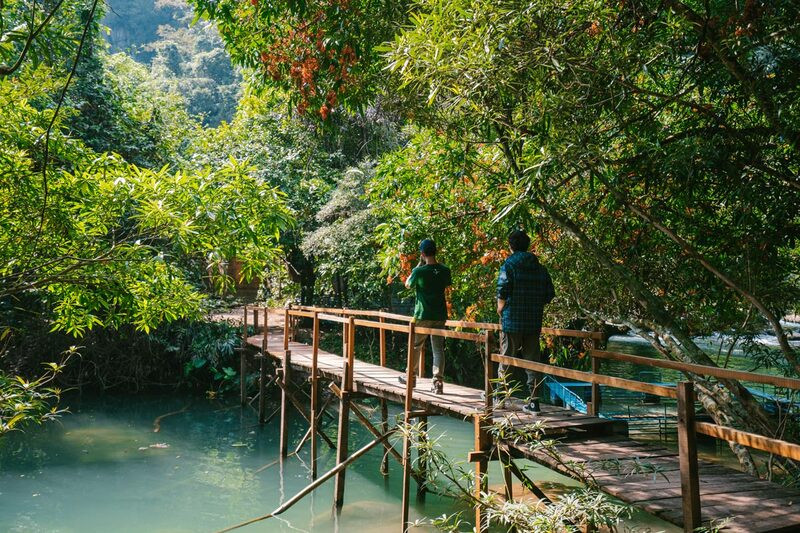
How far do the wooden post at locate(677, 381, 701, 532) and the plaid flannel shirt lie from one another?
8.35ft

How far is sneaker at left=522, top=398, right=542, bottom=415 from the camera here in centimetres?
676

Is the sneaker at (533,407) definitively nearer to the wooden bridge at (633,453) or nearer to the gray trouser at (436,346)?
the wooden bridge at (633,453)

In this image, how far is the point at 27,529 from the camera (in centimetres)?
976

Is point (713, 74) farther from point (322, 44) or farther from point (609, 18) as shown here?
point (322, 44)

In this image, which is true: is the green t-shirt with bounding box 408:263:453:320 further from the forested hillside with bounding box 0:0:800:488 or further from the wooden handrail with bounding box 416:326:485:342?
the forested hillside with bounding box 0:0:800:488

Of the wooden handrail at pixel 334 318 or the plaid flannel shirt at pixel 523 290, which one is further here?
the wooden handrail at pixel 334 318

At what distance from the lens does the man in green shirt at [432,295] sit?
8.09 m

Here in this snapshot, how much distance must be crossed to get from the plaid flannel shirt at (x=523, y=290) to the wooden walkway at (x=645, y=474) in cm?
88

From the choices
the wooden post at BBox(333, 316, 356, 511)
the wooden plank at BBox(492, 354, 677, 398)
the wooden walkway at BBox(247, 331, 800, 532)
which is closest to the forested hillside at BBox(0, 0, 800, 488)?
the wooden post at BBox(333, 316, 356, 511)

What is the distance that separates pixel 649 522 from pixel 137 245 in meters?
7.91

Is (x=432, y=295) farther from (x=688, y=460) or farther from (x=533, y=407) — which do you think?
(x=688, y=460)

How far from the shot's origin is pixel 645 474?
16.8 ft

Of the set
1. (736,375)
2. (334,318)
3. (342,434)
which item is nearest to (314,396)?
(342,434)

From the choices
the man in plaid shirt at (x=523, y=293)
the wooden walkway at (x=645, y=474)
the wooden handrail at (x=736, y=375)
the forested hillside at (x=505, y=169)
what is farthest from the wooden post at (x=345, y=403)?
the wooden handrail at (x=736, y=375)
